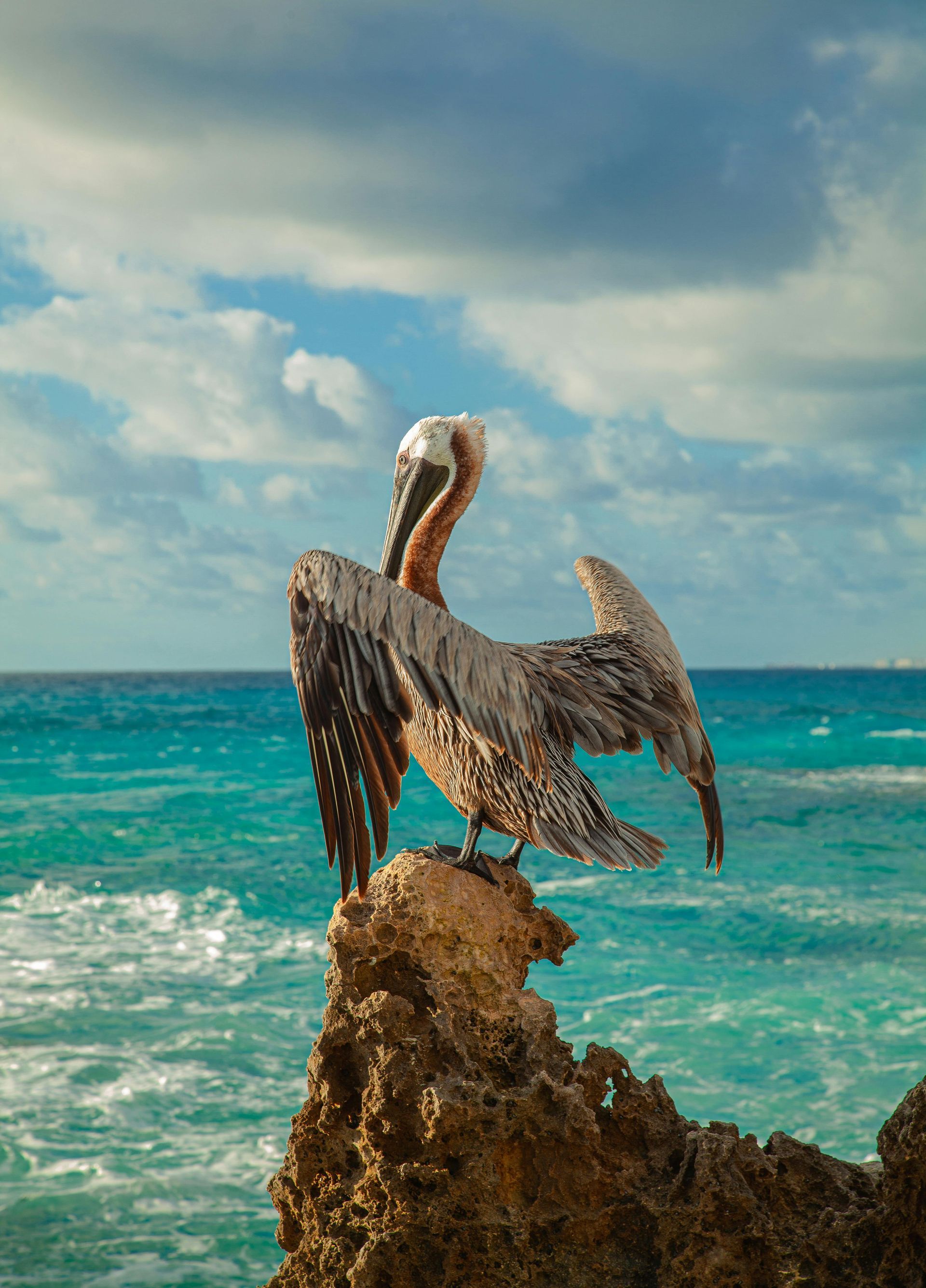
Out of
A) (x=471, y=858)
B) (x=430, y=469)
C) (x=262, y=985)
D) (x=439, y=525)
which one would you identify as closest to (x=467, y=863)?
(x=471, y=858)

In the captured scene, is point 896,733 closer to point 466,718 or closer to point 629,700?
point 629,700

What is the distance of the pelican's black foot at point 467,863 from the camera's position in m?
3.38

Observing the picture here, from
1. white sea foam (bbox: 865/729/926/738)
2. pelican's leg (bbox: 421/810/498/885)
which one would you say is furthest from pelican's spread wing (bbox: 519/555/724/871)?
white sea foam (bbox: 865/729/926/738)

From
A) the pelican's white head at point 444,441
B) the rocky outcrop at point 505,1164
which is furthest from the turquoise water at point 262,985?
the pelican's white head at point 444,441

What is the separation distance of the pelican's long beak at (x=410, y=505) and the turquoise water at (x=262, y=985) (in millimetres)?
4574

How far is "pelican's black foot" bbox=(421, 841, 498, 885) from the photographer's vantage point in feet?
11.1

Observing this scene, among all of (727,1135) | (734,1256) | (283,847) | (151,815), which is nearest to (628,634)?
(727,1135)

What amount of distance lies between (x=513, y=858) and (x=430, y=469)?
5.51 feet

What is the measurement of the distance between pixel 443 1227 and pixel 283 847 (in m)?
13.8

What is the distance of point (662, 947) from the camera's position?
1148 cm

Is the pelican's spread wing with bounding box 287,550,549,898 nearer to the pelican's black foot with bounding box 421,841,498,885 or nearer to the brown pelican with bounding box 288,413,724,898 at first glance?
the brown pelican with bounding box 288,413,724,898

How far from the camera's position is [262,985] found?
10016 millimetres

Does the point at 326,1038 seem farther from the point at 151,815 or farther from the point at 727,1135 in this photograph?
the point at 151,815

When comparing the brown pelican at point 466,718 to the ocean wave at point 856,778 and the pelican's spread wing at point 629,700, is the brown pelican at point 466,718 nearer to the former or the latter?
the pelican's spread wing at point 629,700
